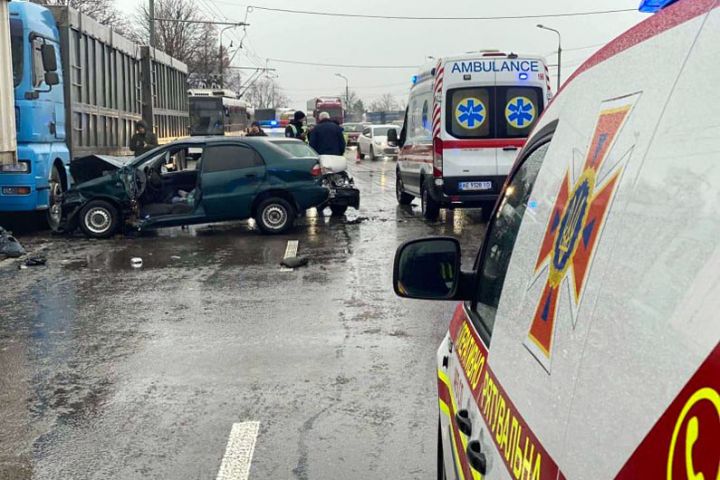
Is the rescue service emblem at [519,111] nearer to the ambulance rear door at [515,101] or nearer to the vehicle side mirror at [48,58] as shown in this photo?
the ambulance rear door at [515,101]

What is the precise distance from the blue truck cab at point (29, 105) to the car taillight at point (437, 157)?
5899 mm

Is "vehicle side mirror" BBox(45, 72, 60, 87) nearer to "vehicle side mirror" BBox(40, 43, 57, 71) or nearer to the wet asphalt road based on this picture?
"vehicle side mirror" BBox(40, 43, 57, 71)

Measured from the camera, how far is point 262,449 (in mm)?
4617

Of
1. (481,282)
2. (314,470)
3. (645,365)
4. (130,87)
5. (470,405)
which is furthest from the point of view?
(130,87)

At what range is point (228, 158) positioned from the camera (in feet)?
43.3

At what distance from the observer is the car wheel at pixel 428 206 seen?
14.7 meters

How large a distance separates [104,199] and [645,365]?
12.9 meters

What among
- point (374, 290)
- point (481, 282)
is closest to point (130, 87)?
point (374, 290)

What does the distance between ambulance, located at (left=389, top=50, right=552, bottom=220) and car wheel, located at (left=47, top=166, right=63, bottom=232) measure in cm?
614

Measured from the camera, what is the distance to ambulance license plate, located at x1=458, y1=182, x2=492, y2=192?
1380 cm

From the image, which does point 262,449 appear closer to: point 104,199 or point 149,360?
point 149,360

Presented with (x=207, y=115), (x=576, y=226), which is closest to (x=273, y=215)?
(x=576, y=226)

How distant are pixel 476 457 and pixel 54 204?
13248mm

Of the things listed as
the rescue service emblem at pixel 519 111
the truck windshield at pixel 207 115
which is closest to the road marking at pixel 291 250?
the rescue service emblem at pixel 519 111
